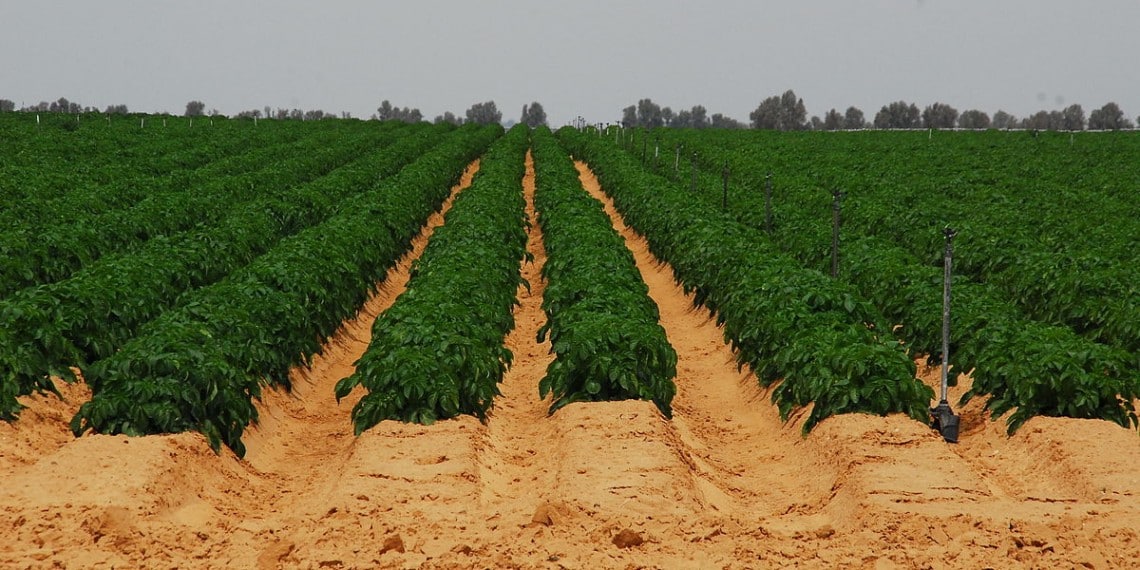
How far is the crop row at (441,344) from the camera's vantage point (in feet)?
31.7

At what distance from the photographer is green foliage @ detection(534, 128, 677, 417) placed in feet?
34.3

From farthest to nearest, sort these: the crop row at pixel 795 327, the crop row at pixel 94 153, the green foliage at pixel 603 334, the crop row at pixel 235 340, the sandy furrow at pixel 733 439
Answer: the crop row at pixel 94 153 < the green foliage at pixel 603 334 < the crop row at pixel 795 327 < the crop row at pixel 235 340 < the sandy furrow at pixel 733 439

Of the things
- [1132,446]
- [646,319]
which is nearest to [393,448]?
[646,319]

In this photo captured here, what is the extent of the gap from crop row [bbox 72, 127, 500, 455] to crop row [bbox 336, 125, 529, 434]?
1.17 metres

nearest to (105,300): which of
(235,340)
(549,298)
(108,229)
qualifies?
(235,340)

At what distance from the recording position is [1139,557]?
6926 mm

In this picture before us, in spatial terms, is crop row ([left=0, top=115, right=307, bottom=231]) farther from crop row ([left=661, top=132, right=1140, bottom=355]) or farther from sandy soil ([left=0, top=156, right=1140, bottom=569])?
crop row ([left=661, top=132, right=1140, bottom=355])

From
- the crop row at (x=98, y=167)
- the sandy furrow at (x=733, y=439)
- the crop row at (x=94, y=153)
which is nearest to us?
the sandy furrow at (x=733, y=439)

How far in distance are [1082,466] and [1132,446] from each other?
715 mm

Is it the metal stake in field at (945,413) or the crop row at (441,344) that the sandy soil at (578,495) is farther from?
the crop row at (441,344)

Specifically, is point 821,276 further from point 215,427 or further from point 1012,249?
point 215,427

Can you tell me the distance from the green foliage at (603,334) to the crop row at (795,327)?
1.30 meters

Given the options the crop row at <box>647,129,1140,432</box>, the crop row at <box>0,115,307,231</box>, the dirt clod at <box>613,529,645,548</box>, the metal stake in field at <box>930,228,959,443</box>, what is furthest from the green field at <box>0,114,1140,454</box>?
the dirt clod at <box>613,529,645,548</box>

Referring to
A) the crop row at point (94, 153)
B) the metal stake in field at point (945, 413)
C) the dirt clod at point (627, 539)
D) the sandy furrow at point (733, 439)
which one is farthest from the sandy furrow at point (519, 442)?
the crop row at point (94, 153)
